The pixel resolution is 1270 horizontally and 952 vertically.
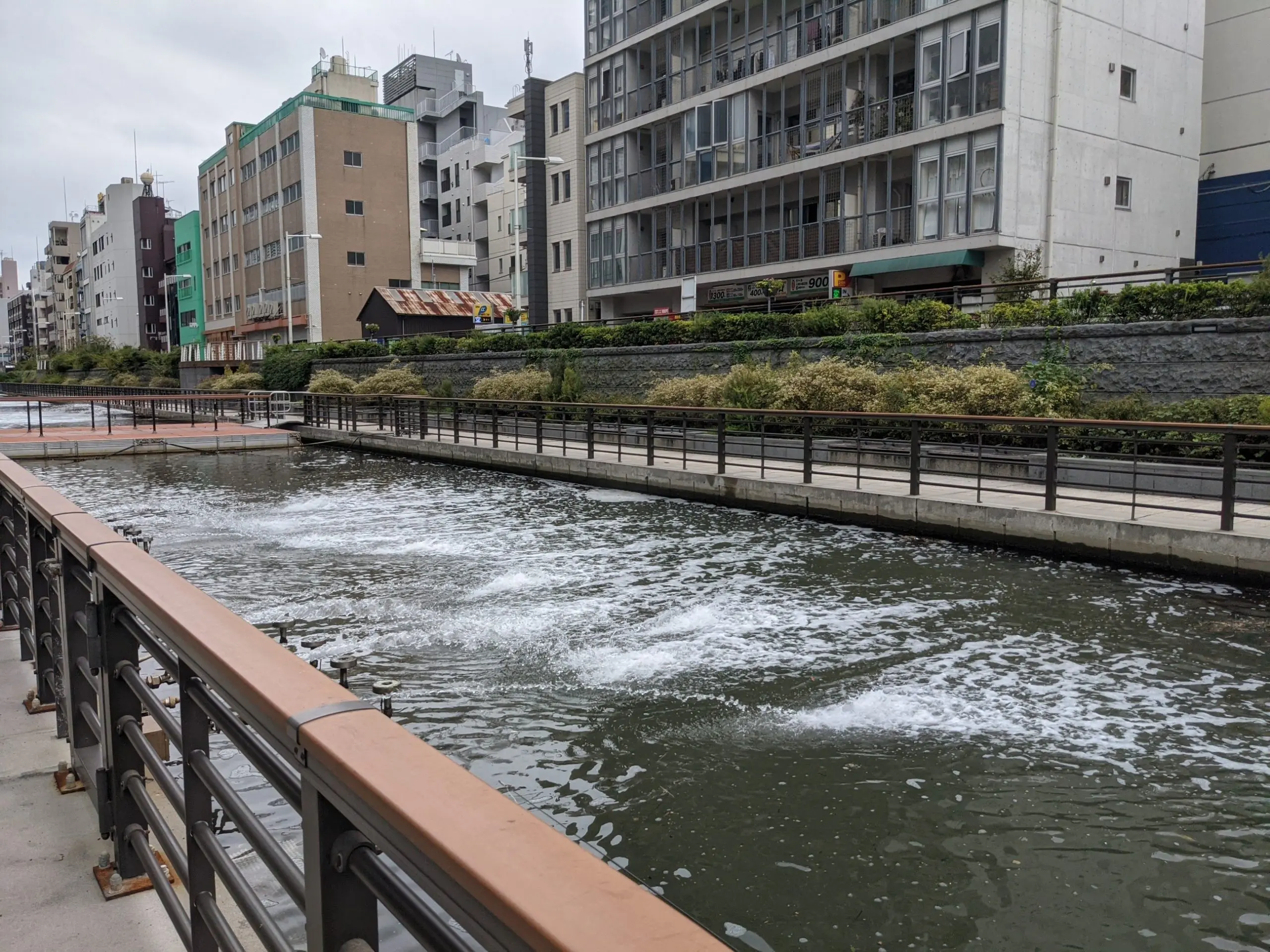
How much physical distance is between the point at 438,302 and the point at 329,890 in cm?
5750

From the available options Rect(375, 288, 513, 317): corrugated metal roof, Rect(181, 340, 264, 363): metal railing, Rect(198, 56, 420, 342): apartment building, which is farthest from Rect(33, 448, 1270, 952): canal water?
Rect(181, 340, 264, 363): metal railing

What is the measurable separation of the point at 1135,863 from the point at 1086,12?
3106 centimetres

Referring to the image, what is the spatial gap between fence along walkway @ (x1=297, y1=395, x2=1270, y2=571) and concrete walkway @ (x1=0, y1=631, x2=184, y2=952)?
35.6 ft

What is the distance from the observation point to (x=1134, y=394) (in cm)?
1858

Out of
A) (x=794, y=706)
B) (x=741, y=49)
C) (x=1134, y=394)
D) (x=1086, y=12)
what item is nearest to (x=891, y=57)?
(x=1086, y=12)

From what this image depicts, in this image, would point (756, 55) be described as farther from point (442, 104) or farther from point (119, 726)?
point (442, 104)

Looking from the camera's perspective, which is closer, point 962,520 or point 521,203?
point 962,520

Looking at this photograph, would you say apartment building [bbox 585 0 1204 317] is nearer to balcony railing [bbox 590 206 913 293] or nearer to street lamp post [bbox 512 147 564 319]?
balcony railing [bbox 590 206 913 293]

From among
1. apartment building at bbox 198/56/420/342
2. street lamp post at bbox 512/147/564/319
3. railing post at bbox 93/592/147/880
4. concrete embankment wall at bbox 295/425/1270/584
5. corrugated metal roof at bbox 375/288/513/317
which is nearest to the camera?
railing post at bbox 93/592/147/880

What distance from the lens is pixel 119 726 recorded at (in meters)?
3.16

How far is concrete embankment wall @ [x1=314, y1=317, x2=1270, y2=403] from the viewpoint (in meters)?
17.3

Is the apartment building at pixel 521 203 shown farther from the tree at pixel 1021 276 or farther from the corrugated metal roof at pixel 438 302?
the tree at pixel 1021 276

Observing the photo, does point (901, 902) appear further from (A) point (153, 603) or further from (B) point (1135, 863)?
(A) point (153, 603)

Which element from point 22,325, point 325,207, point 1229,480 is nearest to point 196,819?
point 1229,480
